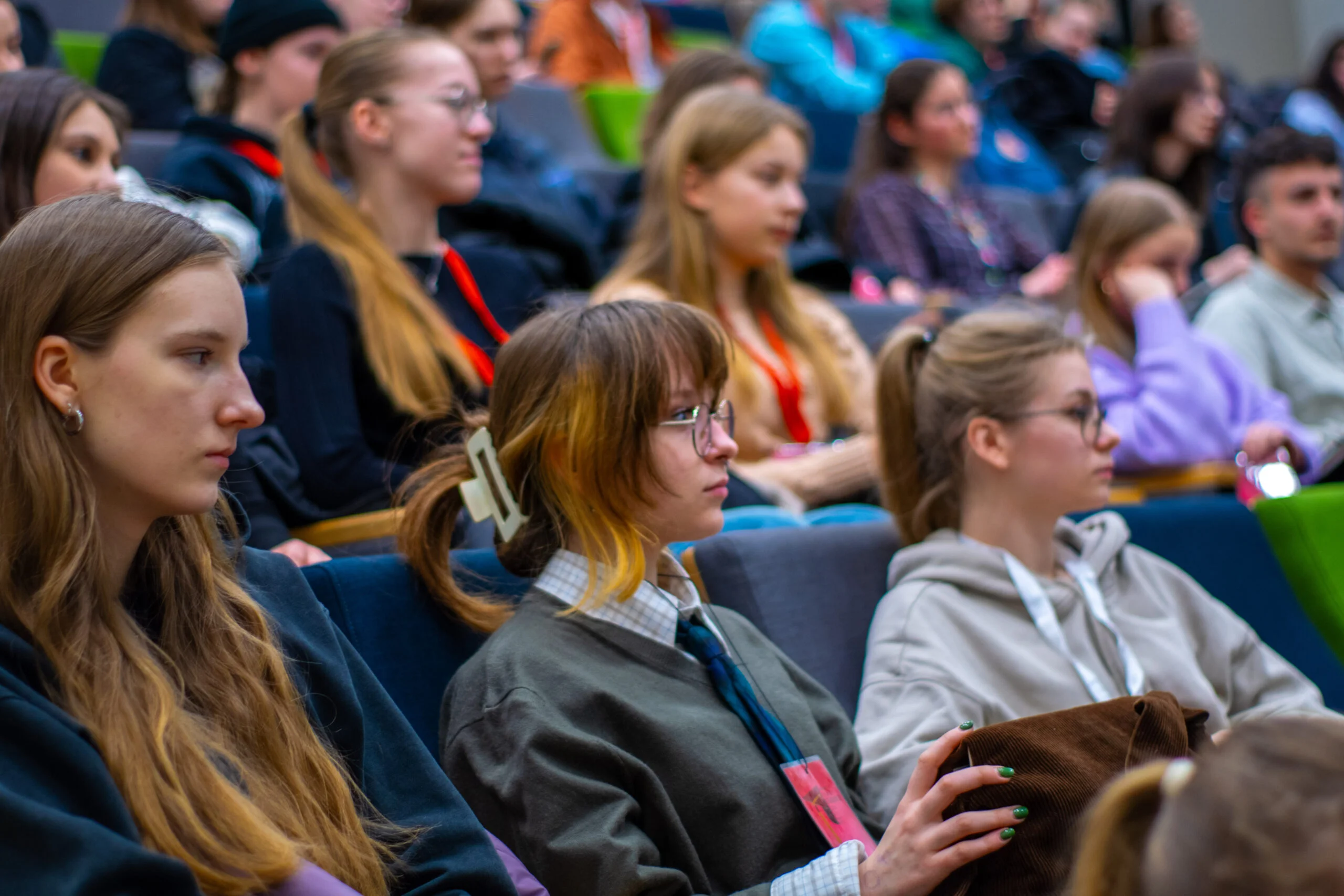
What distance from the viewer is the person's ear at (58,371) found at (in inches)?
49.6

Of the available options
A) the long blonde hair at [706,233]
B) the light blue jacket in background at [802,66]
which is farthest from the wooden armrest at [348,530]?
the light blue jacket in background at [802,66]

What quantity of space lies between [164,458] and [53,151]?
1.51 metres

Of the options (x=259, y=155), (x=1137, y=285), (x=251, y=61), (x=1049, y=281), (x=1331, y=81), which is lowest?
(x=1049, y=281)

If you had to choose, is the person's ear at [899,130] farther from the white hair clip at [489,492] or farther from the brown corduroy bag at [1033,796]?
the brown corduroy bag at [1033,796]

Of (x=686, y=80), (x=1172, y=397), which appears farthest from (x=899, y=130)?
(x=1172, y=397)

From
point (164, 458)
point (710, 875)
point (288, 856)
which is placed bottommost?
point (710, 875)

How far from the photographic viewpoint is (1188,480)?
310 cm

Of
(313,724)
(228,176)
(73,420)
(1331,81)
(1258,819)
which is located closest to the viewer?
(1258,819)

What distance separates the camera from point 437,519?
6.12 feet

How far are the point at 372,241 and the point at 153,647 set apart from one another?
55.0 inches

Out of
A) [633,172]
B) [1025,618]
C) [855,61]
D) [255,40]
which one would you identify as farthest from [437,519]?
[855,61]

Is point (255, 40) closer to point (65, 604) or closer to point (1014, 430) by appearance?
point (1014, 430)

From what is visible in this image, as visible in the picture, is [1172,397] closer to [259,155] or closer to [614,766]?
[614,766]

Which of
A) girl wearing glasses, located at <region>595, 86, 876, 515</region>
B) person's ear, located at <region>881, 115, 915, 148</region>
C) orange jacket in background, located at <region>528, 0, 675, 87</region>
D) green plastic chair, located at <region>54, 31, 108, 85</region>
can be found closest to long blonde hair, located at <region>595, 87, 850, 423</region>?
girl wearing glasses, located at <region>595, 86, 876, 515</region>
